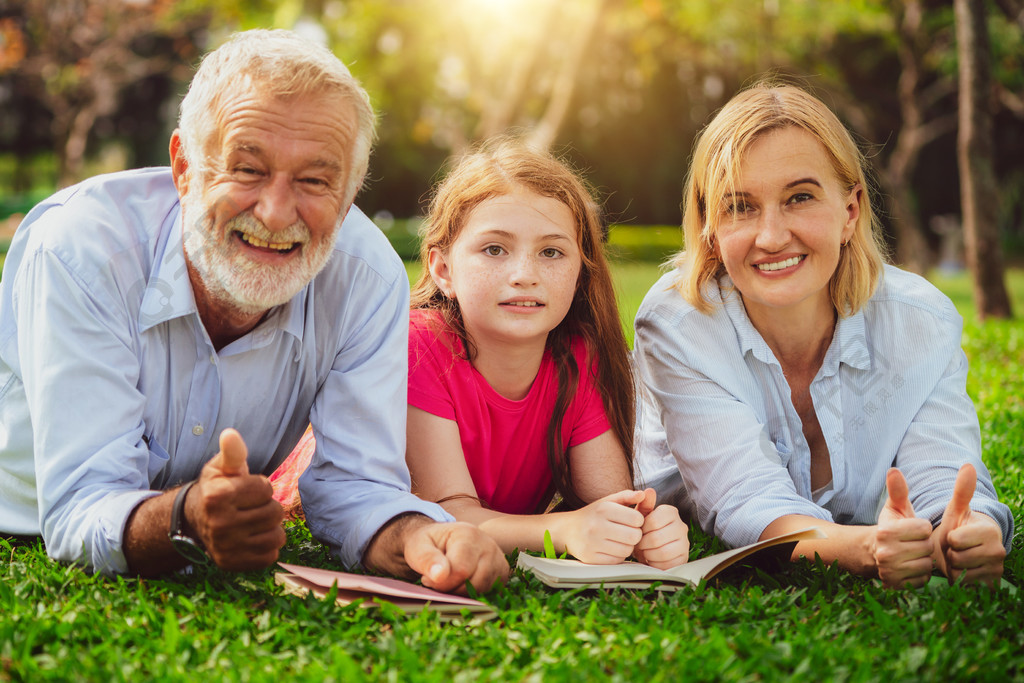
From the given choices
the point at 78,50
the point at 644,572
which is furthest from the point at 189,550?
the point at 78,50

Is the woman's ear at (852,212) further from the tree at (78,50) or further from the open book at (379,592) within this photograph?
the tree at (78,50)

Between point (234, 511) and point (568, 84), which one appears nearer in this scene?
point (234, 511)

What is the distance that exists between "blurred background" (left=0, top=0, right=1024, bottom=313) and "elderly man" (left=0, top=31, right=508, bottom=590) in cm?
131

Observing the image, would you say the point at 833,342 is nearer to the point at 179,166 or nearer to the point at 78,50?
the point at 179,166

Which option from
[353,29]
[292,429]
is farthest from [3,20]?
[292,429]

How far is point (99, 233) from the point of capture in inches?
105

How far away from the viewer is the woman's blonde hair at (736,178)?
10.4 feet

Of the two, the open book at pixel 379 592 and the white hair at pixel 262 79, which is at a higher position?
the white hair at pixel 262 79

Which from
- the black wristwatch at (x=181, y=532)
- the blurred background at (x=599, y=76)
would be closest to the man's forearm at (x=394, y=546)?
the black wristwatch at (x=181, y=532)

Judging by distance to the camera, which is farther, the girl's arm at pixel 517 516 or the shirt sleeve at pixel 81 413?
the girl's arm at pixel 517 516

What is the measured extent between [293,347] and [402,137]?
27.6 metres

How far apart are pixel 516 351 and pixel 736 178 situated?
3.19 feet

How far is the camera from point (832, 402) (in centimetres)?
322

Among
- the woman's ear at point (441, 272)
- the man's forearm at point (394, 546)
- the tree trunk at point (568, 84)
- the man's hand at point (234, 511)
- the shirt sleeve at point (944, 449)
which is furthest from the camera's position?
the tree trunk at point (568, 84)
